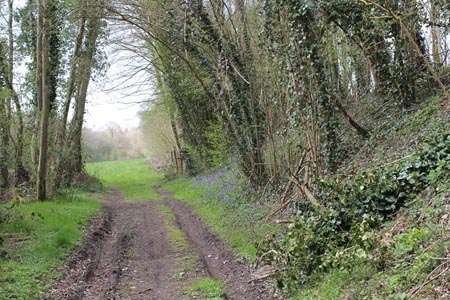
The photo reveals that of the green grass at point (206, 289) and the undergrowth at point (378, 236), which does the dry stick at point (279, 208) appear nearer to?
the undergrowth at point (378, 236)

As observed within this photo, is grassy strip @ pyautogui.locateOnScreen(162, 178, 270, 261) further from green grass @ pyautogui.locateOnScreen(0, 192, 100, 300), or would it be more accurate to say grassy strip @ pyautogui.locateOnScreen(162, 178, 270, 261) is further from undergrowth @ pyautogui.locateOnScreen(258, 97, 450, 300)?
green grass @ pyautogui.locateOnScreen(0, 192, 100, 300)

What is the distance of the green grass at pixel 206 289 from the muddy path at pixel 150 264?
0.06 meters

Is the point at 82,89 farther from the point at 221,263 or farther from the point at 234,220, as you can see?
the point at 221,263

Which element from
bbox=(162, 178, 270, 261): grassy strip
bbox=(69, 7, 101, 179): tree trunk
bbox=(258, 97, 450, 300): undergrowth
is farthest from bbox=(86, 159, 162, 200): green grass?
bbox=(258, 97, 450, 300): undergrowth

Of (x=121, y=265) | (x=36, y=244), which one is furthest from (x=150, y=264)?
(x=36, y=244)

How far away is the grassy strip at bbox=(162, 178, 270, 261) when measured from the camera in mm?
8951

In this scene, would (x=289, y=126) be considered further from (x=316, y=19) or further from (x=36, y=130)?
(x=36, y=130)

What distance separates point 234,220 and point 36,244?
179 inches

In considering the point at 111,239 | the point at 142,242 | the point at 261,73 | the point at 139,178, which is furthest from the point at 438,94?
the point at 139,178

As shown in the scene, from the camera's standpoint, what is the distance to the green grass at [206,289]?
6609 mm

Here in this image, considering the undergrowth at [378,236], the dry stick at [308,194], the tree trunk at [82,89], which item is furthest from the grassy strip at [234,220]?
the tree trunk at [82,89]

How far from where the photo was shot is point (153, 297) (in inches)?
269

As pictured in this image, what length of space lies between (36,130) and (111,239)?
7.15 metres

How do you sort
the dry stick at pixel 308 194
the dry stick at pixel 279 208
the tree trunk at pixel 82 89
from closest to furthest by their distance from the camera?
the dry stick at pixel 308 194 < the dry stick at pixel 279 208 < the tree trunk at pixel 82 89
